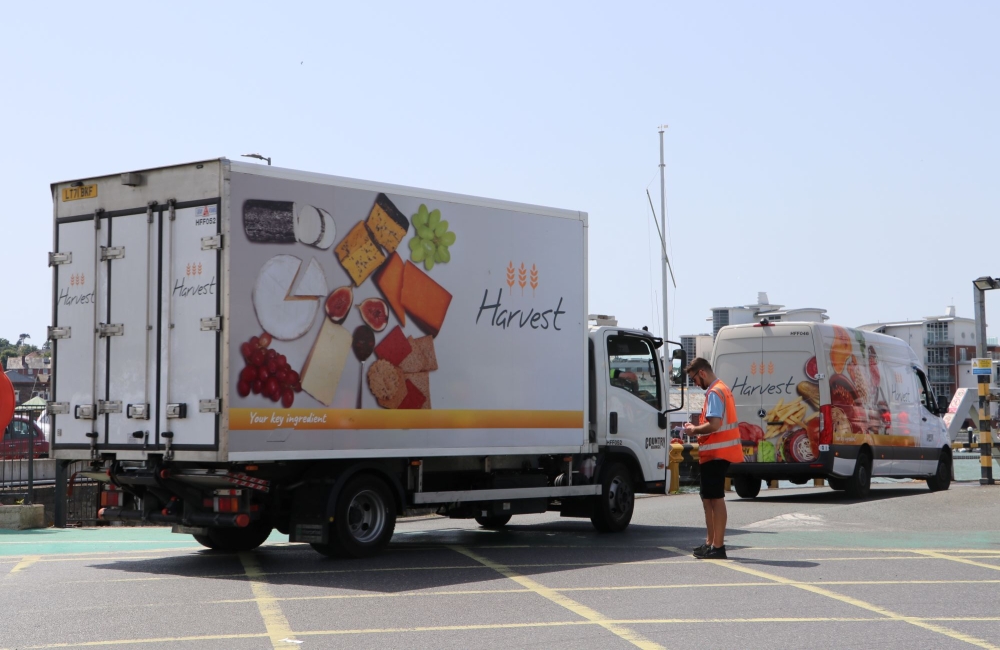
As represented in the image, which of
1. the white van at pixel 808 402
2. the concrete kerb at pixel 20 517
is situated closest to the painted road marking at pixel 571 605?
the concrete kerb at pixel 20 517

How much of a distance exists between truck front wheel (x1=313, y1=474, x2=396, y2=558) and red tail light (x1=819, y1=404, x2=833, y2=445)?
8900 millimetres

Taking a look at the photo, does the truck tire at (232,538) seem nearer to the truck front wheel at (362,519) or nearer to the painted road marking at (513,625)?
the truck front wheel at (362,519)

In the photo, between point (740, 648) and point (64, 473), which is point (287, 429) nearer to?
point (740, 648)

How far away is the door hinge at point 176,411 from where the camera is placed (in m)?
10.0

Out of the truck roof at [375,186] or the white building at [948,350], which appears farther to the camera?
the white building at [948,350]

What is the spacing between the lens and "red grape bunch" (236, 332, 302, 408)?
995 centimetres

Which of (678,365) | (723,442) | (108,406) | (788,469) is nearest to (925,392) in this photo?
(788,469)

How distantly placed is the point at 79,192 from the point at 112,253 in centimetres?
79

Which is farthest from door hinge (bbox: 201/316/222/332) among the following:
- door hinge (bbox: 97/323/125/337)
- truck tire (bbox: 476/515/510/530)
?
truck tire (bbox: 476/515/510/530)

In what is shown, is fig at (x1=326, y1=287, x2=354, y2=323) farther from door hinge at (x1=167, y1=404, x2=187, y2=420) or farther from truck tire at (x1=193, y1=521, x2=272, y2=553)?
truck tire at (x1=193, y1=521, x2=272, y2=553)

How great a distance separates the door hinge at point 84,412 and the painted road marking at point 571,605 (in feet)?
12.2

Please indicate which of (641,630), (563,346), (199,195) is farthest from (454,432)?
(641,630)

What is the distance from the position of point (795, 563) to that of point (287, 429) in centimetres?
465

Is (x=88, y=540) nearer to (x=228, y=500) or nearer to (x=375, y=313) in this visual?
(x=228, y=500)
